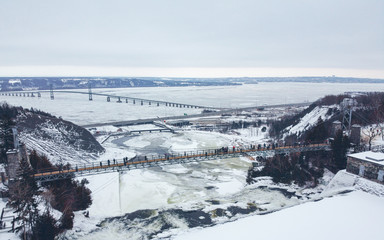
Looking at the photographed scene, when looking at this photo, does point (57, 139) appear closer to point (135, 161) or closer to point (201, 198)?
point (135, 161)

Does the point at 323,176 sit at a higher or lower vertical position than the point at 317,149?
lower

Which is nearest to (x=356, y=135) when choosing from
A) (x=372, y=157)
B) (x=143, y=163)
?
(x=372, y=157)

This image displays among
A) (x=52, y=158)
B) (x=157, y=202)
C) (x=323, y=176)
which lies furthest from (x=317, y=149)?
(x=52, y=158)

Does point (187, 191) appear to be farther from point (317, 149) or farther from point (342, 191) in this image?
point (317, 149)

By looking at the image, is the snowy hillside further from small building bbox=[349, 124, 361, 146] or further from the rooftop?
the rooftop

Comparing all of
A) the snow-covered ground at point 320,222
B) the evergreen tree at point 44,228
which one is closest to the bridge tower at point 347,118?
the snow-covered ground at point 320,222

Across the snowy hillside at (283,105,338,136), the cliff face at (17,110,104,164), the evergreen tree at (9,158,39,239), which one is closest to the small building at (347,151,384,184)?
the snowy hillside at (283,105,338,136)
